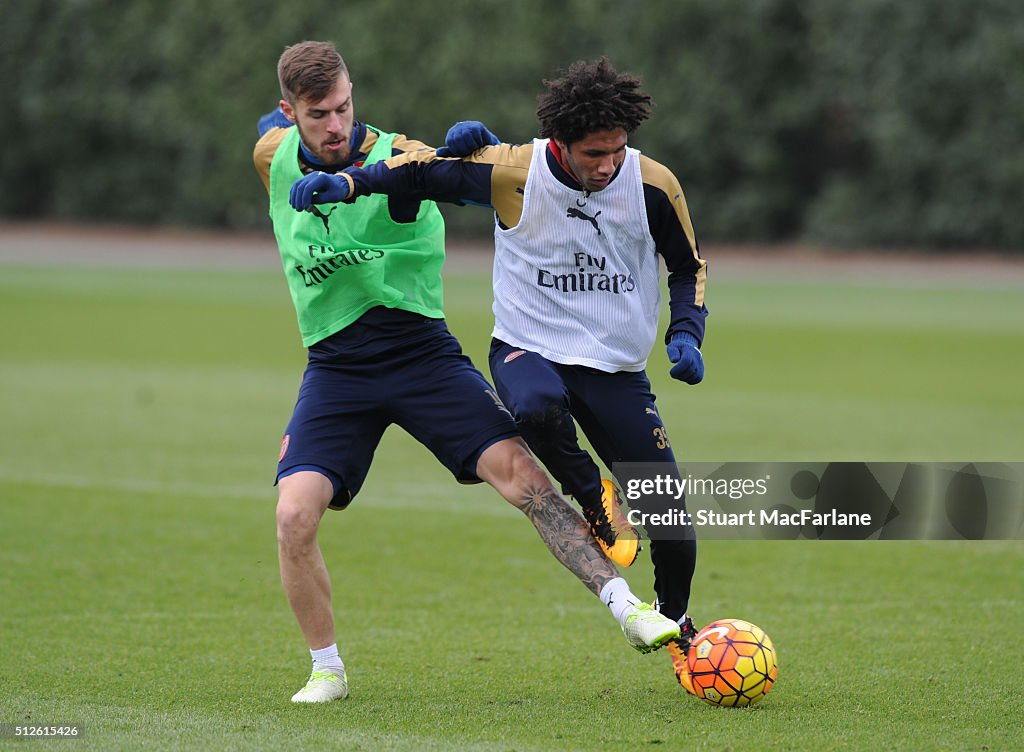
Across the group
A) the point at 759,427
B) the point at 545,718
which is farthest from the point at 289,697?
the point at 759,427

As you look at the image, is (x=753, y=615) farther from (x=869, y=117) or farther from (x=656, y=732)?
(x=869, y=117)

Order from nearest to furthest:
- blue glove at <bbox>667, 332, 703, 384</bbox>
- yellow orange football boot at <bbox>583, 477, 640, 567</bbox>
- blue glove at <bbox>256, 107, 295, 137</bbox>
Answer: blue glove at <bbox>667, 332, 703, 384</bbox>, yellow orange football boot at <bbox>583, 477, 640, 567</bbox>, blue glove at <bbox>256, 107, 295, 137</bbox>

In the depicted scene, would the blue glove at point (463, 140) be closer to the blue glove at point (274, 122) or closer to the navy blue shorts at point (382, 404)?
the navy blue shorts at point (382, 404)

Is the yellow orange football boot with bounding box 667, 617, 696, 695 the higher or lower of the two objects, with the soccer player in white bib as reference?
lower

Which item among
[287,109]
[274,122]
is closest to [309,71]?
[287,109]

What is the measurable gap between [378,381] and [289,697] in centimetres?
133

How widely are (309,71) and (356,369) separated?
1.22m

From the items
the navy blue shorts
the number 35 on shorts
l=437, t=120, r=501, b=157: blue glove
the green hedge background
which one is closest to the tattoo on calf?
the navy blue shorts

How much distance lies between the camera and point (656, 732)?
5.41 metres

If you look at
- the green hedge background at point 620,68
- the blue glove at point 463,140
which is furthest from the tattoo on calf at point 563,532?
the green hedge background at point 620,68

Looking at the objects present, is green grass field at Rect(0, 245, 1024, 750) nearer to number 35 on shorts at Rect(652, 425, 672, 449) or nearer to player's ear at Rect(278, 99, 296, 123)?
number 35 on shorts at Rect(652, 425, 672, 449)

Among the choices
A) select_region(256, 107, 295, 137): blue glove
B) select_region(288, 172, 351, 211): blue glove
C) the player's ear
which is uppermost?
the player's ear

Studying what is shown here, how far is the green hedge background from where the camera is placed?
4156 centimetres

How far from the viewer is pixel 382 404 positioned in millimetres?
6164
